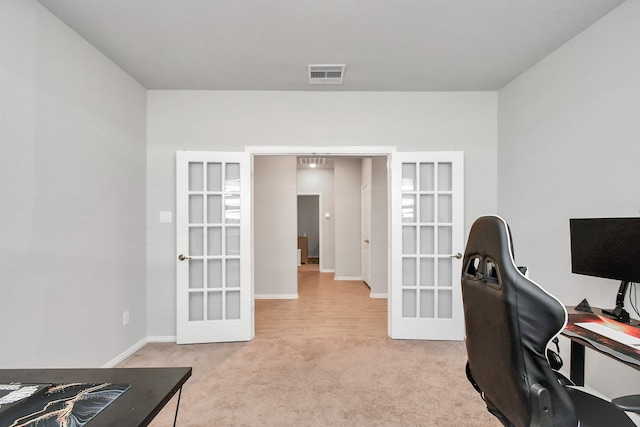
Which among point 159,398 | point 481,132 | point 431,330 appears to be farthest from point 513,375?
point 481,132

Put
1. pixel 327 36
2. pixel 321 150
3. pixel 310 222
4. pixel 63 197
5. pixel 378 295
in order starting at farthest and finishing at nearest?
1. pixel 310 222
2. pixel 378 295
3. pixel 321 150
4. pixel 327 36
5. pixel 63 197

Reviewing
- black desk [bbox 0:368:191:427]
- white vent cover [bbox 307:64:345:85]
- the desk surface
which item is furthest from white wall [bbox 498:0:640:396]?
black desk [bbox 0:368:191:427]

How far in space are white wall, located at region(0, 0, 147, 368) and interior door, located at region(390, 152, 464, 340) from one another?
2.83 m

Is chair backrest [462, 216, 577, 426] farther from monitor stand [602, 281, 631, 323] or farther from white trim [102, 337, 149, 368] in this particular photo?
white trim [102, 337, 149, 368]

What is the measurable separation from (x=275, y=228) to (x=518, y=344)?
467 centimetres

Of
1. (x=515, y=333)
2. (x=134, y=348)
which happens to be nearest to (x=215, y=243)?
(x=134, y=348)

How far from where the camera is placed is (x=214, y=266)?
350cm

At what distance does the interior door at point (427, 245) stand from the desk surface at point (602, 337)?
1468mm

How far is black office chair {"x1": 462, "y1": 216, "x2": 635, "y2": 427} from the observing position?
3.54 feet

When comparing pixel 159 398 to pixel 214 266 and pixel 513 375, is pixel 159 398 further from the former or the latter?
pixel 214 266

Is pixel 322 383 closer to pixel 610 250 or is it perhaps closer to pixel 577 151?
pixel 610 250

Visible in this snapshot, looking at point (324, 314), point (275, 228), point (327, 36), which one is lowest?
point (324, 314)

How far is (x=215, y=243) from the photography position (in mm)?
3498

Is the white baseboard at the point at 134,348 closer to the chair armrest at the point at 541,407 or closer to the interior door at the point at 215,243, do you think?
the interior door at the point at 215,243
